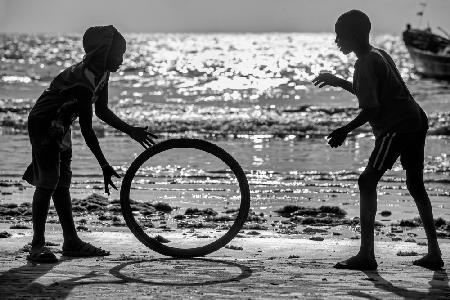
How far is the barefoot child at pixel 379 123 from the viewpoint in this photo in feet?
18.5

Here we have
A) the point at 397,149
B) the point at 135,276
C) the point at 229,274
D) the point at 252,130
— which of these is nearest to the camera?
the point at 135,276

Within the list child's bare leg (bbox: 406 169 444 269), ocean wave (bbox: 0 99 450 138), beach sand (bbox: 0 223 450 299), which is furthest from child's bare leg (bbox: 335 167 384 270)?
ocean wave (bbox: 0 99 450 138)

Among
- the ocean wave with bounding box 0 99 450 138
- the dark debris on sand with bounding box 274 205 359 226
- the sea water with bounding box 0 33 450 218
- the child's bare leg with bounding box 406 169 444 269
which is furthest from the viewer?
the ocean wave with bounding box 0 99 450 138

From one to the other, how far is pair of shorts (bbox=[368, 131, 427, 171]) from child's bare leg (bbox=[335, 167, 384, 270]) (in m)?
0.08

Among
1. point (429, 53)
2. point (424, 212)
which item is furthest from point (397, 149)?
point (429, 53)

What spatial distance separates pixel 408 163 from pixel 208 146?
149 cm

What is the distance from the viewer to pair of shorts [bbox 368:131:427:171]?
5.73 metres

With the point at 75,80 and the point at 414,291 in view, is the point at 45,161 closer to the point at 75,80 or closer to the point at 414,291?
the point at 75,80

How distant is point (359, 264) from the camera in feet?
18.8

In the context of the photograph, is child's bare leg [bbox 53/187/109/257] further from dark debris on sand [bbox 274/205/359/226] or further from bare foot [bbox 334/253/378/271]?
dark debris on sand [bbox 274/205/359/226]

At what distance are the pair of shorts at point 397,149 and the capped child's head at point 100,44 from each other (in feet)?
6.48

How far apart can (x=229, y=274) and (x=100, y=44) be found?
1862mm

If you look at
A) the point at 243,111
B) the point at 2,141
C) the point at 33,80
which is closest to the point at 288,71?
the point at 33,80

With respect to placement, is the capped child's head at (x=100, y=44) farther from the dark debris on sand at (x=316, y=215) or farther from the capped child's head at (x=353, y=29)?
the dark debris on sand at (x=316, y=215)
